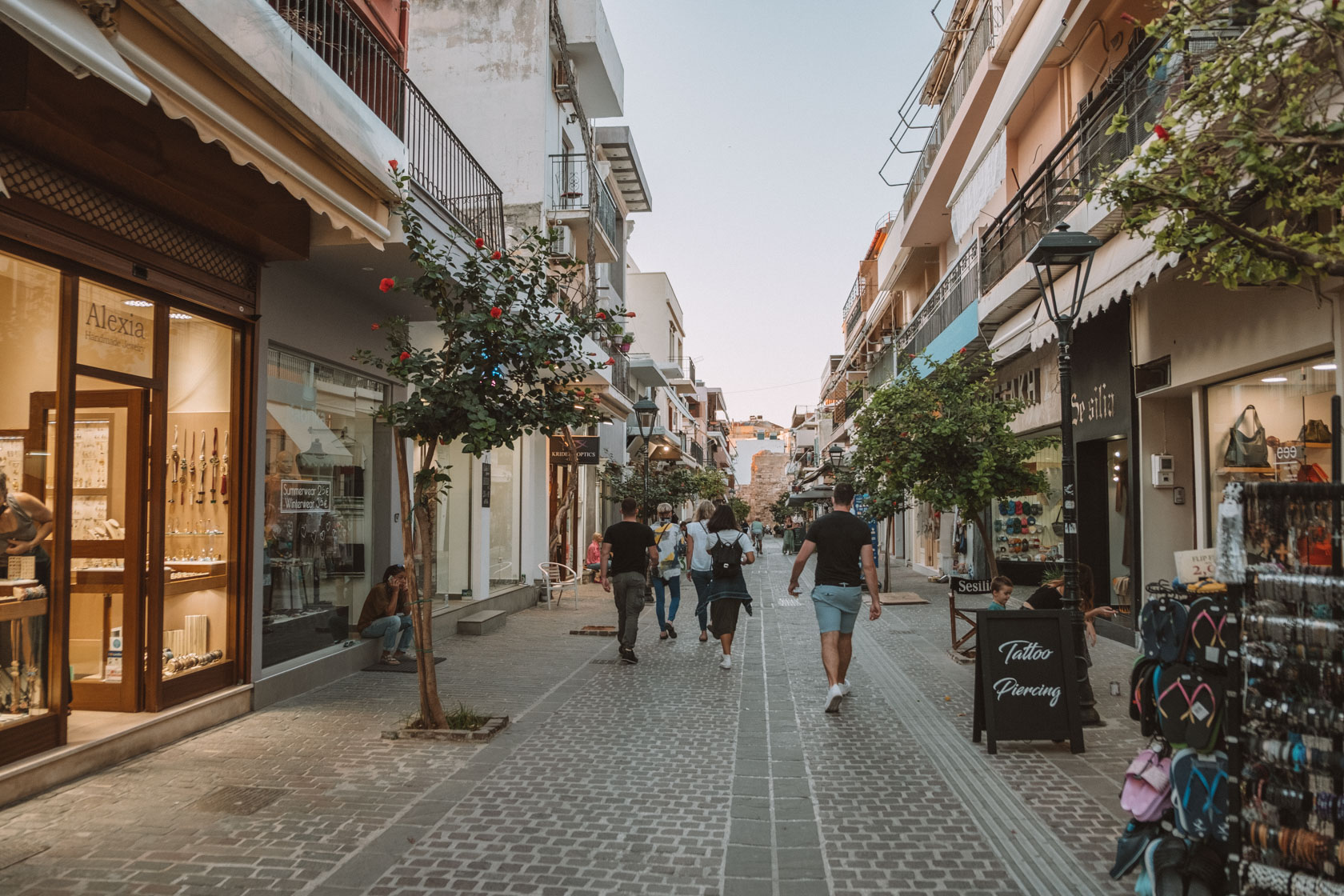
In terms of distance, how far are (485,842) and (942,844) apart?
2.33 meters

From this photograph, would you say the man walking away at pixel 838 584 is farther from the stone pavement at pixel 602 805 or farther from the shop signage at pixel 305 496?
the shop signage at pixel 305 496

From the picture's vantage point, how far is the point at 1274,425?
8.91 meters

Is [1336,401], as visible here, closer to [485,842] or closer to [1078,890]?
[1078,890]

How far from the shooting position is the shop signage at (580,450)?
66.2 ft

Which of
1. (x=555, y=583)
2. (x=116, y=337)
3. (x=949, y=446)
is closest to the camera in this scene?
(x=116, y=337)

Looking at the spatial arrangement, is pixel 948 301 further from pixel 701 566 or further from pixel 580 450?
pixel 701 566

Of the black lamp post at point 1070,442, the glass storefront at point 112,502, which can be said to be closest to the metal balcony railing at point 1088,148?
the black lamp post at point 1070,442

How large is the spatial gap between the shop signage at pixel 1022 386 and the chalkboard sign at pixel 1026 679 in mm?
9642

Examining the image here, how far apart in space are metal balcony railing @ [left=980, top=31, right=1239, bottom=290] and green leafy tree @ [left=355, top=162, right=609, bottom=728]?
15.3ft

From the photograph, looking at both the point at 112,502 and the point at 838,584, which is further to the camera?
the point at 838,584

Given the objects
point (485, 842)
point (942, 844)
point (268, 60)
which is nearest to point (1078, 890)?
point (942, 844)

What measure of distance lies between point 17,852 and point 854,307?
145ft

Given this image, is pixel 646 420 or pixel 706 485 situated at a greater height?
pixel 646 420

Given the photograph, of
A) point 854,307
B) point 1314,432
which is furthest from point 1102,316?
point 854,307
